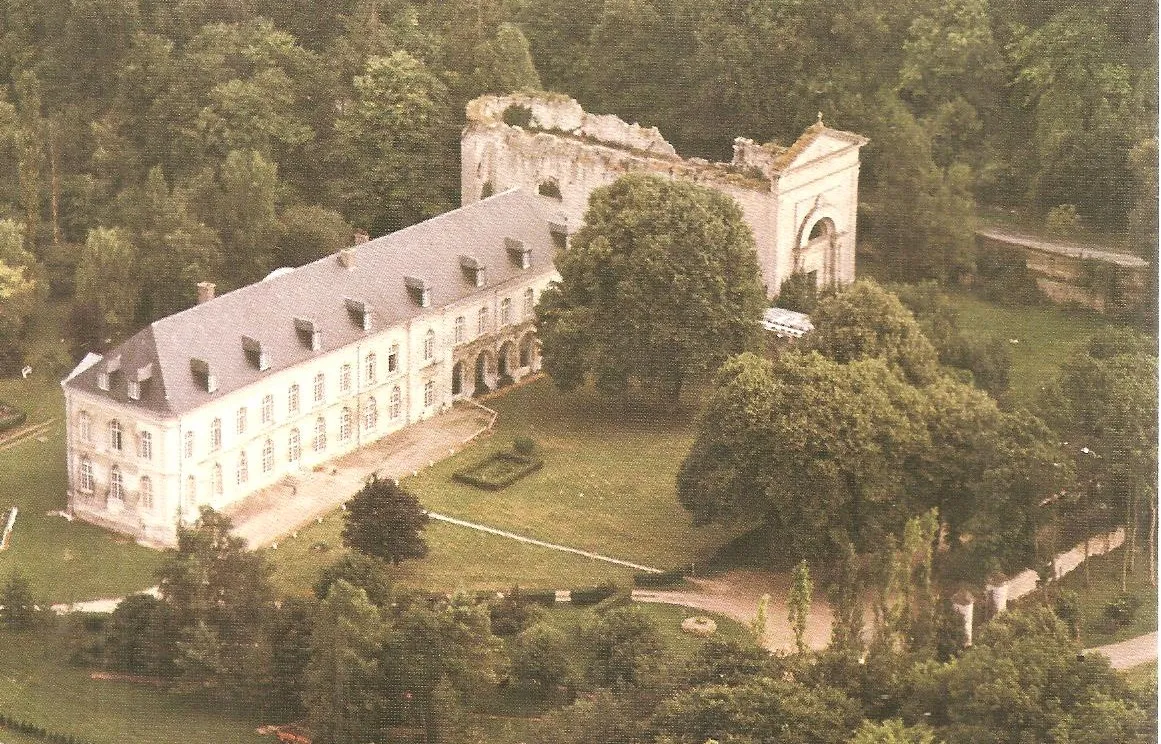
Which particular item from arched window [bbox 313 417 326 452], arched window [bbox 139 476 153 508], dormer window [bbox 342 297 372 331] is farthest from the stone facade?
arched window [bbox 139 476 153 508]

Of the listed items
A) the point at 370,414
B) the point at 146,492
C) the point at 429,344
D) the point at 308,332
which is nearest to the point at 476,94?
the point at 429,344

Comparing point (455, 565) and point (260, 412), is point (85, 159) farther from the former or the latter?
point (455, 565)

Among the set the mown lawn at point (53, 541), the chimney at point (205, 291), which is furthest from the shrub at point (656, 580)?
the chimney at point (205, 291)

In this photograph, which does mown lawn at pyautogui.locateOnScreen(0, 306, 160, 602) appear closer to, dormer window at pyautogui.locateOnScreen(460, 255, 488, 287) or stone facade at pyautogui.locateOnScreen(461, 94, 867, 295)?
dormer window at pyautogui.locateOnScreen(460, 255, 488, 287)

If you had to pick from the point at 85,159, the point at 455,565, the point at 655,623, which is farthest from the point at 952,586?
the point at 85,159

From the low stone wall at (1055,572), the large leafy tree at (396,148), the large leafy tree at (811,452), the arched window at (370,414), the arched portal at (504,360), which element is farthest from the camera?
the large leafy tree at (396,148)

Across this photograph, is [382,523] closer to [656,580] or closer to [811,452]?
[656,580]

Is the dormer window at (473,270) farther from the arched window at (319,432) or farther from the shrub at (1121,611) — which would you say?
the shrub at (1121,611)
